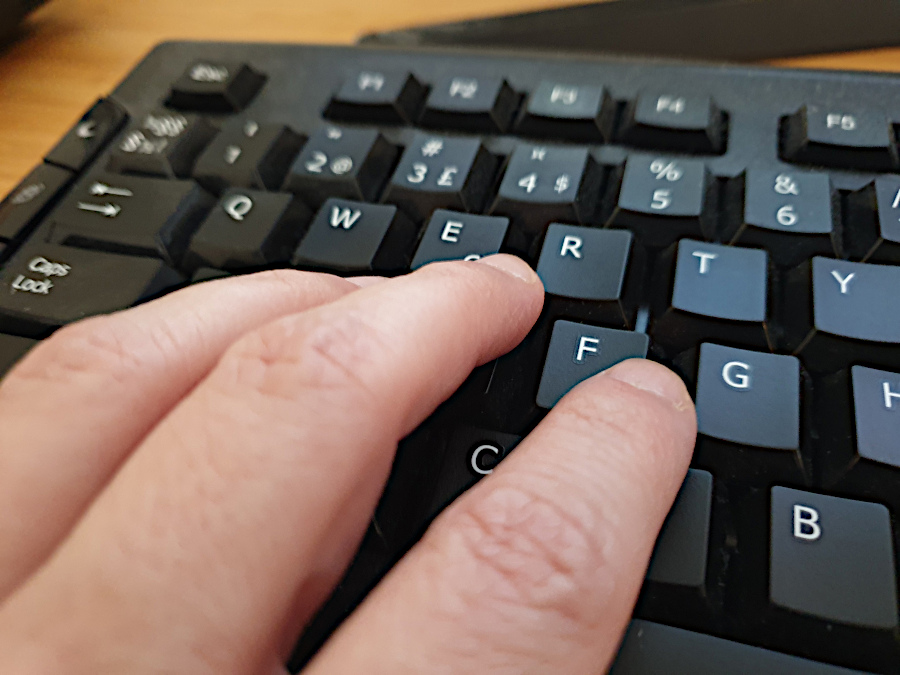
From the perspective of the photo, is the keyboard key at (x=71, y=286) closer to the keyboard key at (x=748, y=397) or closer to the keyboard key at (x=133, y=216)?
the keyboard key at (x=133, y=216)

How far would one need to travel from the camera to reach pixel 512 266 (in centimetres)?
36

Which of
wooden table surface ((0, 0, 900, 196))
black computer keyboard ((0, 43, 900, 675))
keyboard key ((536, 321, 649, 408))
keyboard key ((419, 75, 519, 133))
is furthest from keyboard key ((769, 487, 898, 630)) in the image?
wooden table surface ((0, 0, 900, 196))

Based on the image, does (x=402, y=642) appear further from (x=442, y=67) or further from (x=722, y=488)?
(x=442, y=67)

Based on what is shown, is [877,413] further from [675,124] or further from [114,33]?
[114,33]

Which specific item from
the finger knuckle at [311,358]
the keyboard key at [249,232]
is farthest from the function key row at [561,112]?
the finger knuckle at [311,358]

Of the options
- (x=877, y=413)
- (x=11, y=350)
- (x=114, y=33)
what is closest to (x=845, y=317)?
(x=877, y=413)

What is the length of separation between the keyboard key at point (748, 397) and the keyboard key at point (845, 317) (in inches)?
1.0

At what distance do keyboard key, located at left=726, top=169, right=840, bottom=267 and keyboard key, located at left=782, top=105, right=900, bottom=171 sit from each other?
0.02 m

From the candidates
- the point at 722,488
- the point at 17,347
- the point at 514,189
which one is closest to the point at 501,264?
the point at 514,189

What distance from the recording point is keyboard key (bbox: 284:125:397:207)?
43 centimetres

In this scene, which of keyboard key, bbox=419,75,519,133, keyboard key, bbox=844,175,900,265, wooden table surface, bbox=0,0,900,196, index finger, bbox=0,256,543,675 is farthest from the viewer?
wooden table surface, bbox=0,0,900,196

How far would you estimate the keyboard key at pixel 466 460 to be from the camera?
320 mm

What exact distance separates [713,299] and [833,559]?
0.14m

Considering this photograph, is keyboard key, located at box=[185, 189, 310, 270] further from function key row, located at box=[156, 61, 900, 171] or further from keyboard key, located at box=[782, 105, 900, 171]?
keyboard key, located at box=[782, 105, 900, 171]
